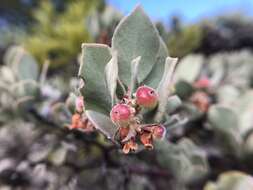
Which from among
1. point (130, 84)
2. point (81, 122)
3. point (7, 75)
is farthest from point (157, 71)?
point (7, 75)

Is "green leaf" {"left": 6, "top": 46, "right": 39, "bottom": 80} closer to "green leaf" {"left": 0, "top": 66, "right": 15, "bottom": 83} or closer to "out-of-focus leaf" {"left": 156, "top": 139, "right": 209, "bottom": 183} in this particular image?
"green leaf" {"left": 0, "top": 66, "right": 15, "bottom": 83}

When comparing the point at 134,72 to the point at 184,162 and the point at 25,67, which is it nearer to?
the point at 184,162

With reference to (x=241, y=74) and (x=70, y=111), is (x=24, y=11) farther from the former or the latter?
(x=70, y=111)

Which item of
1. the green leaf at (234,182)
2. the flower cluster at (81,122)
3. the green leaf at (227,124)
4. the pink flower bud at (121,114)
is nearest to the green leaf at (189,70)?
the green leaf at (227,124)

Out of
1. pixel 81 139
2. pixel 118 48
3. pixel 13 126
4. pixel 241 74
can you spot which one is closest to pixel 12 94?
pixel 13 126

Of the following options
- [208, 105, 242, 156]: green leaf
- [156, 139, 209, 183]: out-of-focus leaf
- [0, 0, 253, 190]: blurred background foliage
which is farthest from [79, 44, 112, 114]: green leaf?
[208, 105, 242, 156]: green leaf

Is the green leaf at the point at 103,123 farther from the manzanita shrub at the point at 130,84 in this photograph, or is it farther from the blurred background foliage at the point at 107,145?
the blurred background foliage at the point at 107,145
